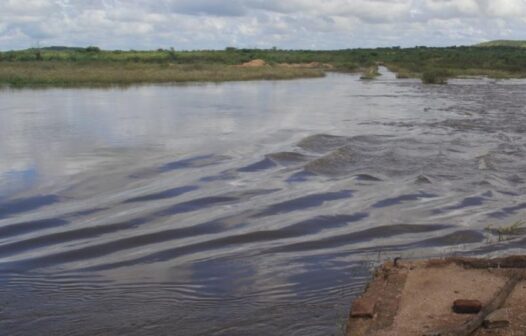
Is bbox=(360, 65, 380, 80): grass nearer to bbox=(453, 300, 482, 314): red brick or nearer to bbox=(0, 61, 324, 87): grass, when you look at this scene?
bbox=(0, 61, 324, 87): grass

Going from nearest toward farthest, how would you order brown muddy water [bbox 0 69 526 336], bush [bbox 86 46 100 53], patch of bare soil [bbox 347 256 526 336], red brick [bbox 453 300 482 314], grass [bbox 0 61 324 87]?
patch of bare soil [bbox 347 256 526 336] → red brick [bbox 453 300 482 314] → brown muddy water [bbox 0 69 526 336] → grass [bbox 0 61 324 87] → bush [bbox 86 46 100 53]

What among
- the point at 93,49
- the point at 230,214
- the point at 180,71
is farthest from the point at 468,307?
the point at 93,49

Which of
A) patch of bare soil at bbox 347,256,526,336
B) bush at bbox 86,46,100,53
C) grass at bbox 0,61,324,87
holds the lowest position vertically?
patch of bare soil at bbox 347,256,526,336

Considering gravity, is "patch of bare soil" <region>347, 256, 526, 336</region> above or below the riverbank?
below

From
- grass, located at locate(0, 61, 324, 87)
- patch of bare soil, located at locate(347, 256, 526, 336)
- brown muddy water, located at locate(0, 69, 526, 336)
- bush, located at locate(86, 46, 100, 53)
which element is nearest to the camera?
patch of bare soil, located at locate(347, 256, 526, 336)

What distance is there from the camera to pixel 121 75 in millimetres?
49375

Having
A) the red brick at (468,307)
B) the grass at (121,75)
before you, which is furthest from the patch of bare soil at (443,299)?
the grass at (121,75)

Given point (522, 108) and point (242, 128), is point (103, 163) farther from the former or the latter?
point (522, 108)

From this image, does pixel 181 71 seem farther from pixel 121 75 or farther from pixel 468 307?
pixel 468 307

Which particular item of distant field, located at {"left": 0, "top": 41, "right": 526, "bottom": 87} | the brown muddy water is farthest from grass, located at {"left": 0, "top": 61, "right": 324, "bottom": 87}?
the brown muddy water

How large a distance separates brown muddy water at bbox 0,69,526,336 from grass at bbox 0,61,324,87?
22.2 meters

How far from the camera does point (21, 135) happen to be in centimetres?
2012

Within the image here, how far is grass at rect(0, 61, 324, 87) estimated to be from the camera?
1761 inches

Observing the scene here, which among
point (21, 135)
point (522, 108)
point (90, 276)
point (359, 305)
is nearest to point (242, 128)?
point (21, 135)
